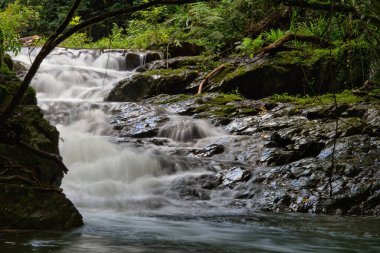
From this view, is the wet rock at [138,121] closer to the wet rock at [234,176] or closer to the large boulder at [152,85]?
the large boulder at [152,85]

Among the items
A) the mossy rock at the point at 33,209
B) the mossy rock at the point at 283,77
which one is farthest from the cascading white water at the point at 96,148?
the mossy rock at the point at 283,77

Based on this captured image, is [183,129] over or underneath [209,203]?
over

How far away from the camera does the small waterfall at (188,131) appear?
27.7 ft

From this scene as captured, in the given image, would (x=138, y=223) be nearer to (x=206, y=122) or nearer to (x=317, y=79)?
(x=206, y=122)

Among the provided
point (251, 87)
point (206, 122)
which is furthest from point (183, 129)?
point (251, 87)

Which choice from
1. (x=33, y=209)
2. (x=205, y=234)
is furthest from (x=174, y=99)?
(x=33, y=209)

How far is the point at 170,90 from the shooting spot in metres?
11.1

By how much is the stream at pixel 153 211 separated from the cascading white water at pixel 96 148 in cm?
1

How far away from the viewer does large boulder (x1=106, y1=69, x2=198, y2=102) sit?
11141mm

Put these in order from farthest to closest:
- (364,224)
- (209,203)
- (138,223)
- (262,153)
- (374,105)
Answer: (374,105), (262,153), (209,203), (364,224), (138,223)

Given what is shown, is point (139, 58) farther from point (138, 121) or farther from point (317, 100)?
point (317, 100)

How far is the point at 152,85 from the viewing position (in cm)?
1120

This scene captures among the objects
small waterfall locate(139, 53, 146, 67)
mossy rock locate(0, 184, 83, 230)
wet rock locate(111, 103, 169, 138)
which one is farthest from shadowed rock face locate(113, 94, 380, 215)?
small waterfall locate(139, 53, 146, 67)

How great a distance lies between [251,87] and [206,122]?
2275 millimetres
